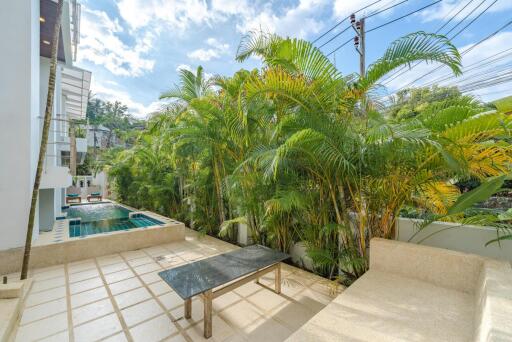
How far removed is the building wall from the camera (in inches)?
143

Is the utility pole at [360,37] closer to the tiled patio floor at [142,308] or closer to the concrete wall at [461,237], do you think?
the concrete wall at [461,237]

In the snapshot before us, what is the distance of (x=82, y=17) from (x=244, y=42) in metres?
4.77

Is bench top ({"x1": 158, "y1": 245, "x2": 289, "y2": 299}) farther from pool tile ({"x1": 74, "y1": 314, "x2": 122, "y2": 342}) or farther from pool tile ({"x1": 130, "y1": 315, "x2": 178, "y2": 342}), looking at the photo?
pool tile ({"x1": 74, "y1": 314, "x2": 122, "y2": 342})

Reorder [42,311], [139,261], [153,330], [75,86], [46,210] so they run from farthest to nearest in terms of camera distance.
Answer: [75,86]
[46,210]
[139,261]
[42,311]
[153,330]

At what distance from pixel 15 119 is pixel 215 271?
4.16 meters

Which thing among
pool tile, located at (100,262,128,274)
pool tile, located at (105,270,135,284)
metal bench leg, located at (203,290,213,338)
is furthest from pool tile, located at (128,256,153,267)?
metal bench leg, located at (203,290,213,338)

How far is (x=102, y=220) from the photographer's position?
293 inches

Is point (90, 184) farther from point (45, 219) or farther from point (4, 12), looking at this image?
point (4, 12)

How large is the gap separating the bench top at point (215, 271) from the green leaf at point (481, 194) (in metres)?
2.02

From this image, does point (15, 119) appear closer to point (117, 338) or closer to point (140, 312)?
point (140, 312)

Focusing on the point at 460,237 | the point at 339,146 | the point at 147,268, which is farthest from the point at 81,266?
the point at 460,237

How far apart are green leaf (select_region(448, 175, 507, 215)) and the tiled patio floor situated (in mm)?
1812

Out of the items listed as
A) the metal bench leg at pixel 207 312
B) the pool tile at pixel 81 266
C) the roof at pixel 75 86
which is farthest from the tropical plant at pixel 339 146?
the roof at pixel 75 86

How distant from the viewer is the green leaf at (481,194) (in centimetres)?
216
